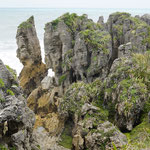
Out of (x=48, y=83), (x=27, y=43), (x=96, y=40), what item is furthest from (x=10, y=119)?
(x=27, y=43)

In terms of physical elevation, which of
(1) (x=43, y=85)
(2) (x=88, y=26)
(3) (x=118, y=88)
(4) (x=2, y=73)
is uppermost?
(2) (x=88, y=26)

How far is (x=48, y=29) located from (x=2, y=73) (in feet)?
69.7

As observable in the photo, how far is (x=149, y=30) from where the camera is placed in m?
33.9

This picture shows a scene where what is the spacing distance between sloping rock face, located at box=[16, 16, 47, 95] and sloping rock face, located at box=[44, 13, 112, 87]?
4.11 m

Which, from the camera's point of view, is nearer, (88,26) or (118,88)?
(118,88)

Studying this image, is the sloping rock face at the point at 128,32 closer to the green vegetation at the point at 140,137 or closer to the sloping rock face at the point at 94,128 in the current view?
the sloping rock face at the point at 94,128

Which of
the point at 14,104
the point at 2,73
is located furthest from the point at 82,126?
the point at 2,73

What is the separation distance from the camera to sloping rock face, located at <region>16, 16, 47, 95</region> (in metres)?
34.6

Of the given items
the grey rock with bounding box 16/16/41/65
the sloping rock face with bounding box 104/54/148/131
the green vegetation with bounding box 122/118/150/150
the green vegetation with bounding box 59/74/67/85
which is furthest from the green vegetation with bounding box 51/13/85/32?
the green vegetation with bounding box 122/118/150/150

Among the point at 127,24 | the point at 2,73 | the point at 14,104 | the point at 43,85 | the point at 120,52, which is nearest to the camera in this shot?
the point at 14,104

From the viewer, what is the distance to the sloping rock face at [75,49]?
94.5 ft

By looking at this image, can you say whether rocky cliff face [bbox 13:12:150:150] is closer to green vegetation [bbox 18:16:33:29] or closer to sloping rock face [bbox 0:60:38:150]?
green vegetation [bbox 18:16:33:29]

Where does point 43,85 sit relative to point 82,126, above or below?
below

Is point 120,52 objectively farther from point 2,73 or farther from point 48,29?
point 2,73
